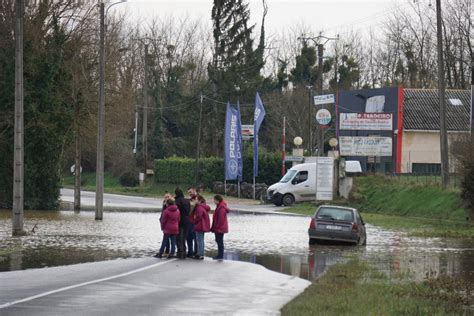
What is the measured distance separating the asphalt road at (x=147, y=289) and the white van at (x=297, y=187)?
35.5 meters

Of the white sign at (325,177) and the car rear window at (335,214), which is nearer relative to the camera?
the car rear window at (335,214)

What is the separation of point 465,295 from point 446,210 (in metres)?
28.3

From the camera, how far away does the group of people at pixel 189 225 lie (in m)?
24.2

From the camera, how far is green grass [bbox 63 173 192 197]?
261 ft

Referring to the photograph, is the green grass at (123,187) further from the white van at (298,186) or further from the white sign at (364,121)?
the white sign at (364,121)

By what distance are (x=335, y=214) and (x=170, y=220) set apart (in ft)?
26.8

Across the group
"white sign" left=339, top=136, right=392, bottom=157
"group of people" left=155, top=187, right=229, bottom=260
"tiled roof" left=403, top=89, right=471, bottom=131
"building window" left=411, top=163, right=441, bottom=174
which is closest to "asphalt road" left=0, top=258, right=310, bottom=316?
"group of people" left=155, top=187, right=229, bottom=260

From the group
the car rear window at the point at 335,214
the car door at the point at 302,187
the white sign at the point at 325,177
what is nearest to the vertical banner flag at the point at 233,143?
the car door at the point at 302,187

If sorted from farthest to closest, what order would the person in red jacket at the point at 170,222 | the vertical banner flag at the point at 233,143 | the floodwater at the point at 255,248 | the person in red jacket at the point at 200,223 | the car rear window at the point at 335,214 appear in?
the vertical banner flag at the point at 233,143 → the car rear window at the point at 335,214 → the person in red jacket at the point at 200,223 → the person in red jacket at the point at 170,222 → the floodwater at the point at 255,248

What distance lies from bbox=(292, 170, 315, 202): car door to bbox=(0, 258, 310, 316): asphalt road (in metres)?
35.5

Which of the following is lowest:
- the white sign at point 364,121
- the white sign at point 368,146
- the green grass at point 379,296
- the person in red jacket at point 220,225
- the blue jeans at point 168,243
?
the green grass at point 379,296

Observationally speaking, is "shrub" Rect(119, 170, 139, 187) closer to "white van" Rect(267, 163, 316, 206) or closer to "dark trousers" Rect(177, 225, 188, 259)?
"white van" Rect(267, 163, 316, 206)

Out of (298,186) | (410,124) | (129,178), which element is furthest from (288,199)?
(129,178)

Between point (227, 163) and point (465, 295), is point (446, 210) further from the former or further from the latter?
point (465, 295)
